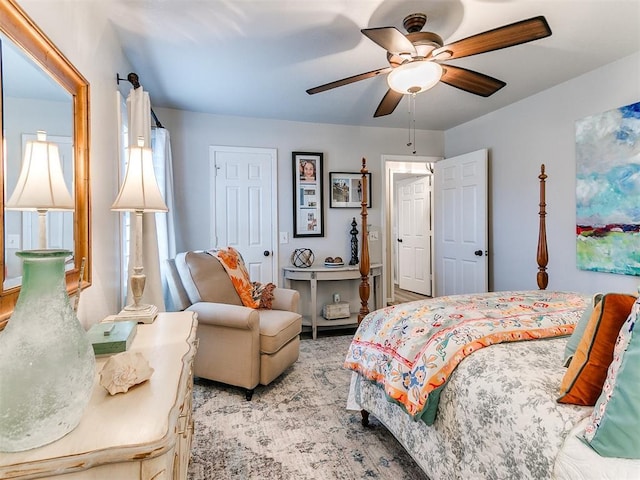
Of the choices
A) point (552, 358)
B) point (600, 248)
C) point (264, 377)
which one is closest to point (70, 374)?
point (552, 358)

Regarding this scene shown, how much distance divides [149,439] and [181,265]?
2117mm

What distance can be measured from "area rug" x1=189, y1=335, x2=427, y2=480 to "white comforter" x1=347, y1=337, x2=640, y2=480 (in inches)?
13.6

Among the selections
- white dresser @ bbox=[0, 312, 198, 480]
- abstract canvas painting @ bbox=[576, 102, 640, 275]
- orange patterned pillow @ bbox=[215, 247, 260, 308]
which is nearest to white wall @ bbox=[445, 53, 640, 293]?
abstract canvas painting @ bbox=[576, 102, 640, 275]

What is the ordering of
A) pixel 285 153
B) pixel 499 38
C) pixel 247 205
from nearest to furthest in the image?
pixel 499 38 → pixel 247 205 → pixel 285 153

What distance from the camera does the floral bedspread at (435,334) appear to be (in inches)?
53.1

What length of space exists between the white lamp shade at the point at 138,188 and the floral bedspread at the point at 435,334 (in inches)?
49.0

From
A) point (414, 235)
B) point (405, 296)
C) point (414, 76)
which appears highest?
point (414, 76)

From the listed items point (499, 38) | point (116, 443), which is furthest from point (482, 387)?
point (499, 38)

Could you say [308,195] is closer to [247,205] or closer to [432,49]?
[247,205]

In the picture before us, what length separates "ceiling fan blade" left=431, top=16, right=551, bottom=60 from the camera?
62.5 inches

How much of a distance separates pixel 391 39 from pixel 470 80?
2.56 ft

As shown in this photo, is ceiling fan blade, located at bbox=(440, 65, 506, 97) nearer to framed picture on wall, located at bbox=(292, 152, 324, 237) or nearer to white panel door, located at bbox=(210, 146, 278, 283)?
framed picture on wall, located at bbox=(292, 152, 324, 237)

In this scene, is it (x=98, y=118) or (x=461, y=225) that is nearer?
(x=98, y=118)

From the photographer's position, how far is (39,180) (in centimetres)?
103
